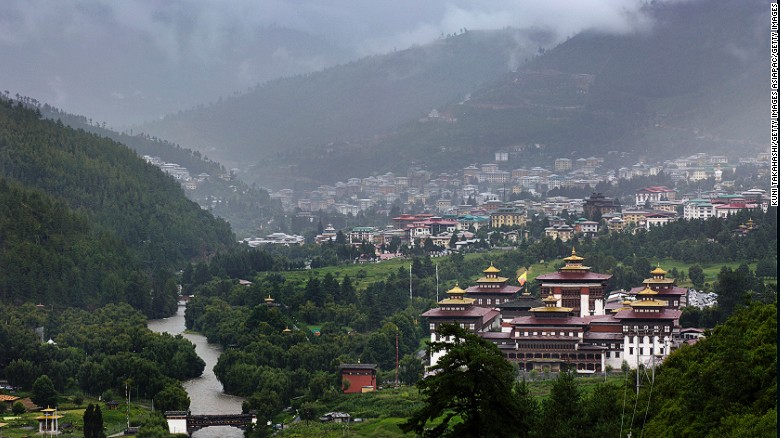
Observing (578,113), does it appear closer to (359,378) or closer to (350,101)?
(350,101)

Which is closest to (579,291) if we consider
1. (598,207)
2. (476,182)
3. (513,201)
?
(598,207)

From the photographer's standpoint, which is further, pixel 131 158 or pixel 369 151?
pixel 369 151

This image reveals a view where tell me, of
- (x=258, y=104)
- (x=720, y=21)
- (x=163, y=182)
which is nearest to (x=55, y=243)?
(x=163, y=182)

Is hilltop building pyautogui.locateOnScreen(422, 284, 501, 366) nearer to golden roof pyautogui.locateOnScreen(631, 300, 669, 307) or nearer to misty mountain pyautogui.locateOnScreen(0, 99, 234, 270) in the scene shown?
golden roof pyautogui.locateOnScreen(631, 300, 669, 307)

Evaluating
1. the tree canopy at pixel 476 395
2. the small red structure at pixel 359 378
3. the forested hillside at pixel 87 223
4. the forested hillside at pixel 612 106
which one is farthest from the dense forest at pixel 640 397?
the forested hillside at pixel 612 106

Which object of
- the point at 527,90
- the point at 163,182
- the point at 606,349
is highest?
the point at 527,90

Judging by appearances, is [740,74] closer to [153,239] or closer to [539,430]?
[153,239]

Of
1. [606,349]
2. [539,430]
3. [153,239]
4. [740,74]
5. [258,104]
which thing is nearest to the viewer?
[539,430]
